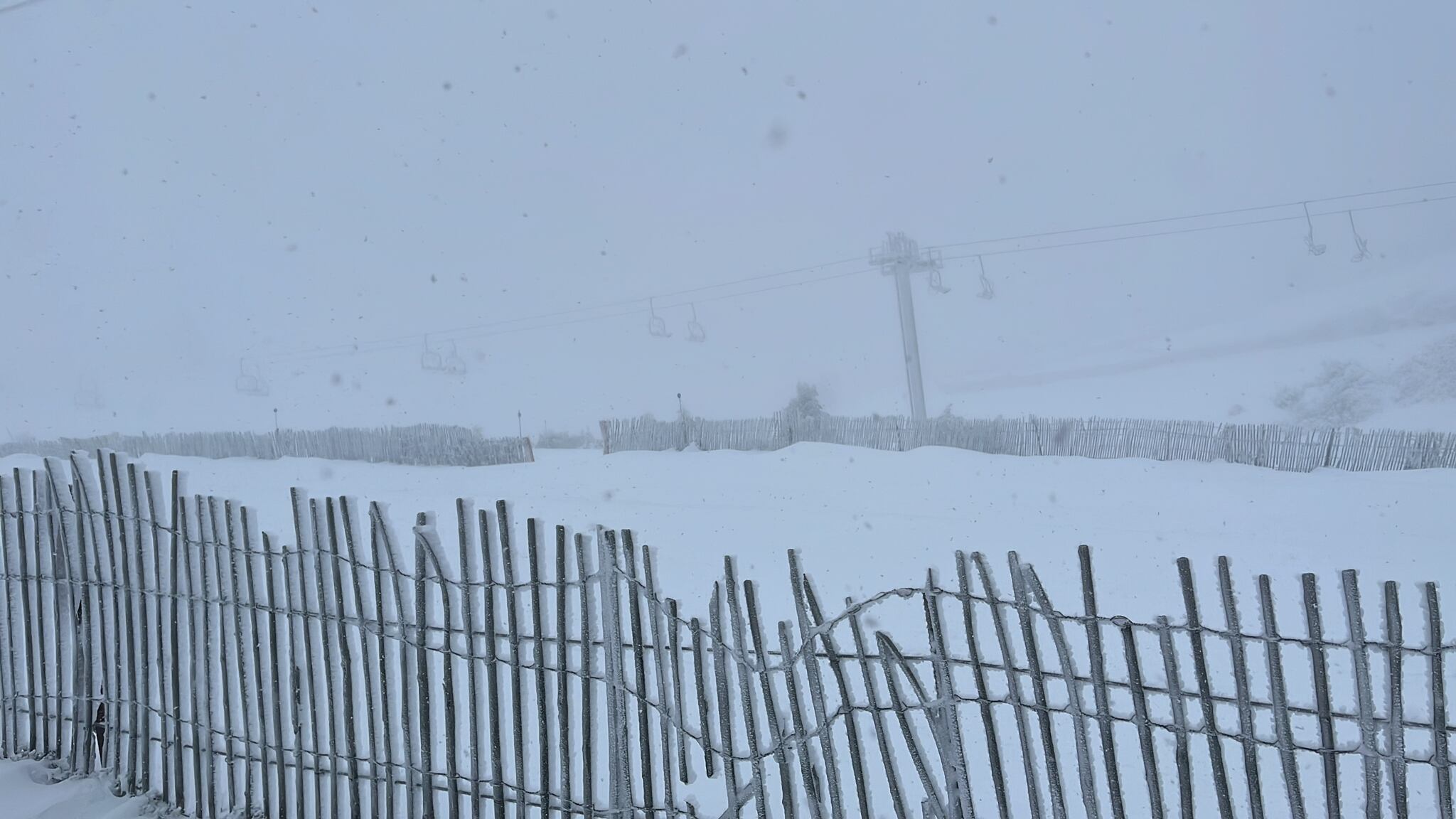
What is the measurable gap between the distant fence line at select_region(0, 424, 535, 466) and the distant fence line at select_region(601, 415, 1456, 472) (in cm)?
245

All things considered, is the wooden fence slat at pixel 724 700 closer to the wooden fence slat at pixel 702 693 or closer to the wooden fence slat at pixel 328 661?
the wooden fence slat at pixel 702 693

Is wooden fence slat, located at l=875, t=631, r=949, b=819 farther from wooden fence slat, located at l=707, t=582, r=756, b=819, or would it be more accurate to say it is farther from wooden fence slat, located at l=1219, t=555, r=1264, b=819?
wooden fence slat, located at l=1219, t=555, r=1264, b=819

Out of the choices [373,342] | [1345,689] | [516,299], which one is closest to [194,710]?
[1345,689]

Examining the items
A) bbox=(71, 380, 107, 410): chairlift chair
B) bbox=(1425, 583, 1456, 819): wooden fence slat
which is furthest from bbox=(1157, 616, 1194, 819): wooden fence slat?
bbox=(71, 380, 107, 410): chairlift chair

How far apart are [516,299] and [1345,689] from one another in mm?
106754

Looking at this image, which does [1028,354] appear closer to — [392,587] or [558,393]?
[558,393]

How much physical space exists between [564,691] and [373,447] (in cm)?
1927

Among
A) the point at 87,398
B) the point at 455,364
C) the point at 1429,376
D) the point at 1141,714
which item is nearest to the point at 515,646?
the point at 1141,714

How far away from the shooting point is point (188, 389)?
73.8m

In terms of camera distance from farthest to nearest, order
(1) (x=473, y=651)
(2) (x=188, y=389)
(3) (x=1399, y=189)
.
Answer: (3) (x=1399, y=189) → (2) (x=188, y=389) → (1) (x=473, y=651)

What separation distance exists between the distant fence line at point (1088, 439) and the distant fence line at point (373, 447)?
8.05ft

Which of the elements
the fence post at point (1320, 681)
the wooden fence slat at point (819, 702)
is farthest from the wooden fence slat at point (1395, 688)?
the wooden fence slat at point (819, 702)

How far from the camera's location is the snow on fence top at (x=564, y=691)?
2.64m

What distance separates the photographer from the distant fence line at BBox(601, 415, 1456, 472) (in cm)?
1562
